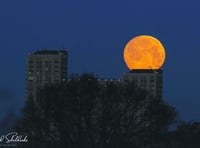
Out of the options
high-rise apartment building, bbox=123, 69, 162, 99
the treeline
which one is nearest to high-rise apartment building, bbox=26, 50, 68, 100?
high-rise apartment building, bbox=123, 69, 162, 99

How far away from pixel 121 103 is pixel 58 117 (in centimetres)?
558

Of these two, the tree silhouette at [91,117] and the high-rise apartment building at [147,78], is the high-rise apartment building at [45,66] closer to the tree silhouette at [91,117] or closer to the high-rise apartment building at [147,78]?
the high-rise apartment building at [147,78]

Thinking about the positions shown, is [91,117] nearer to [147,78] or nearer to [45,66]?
[147,78]

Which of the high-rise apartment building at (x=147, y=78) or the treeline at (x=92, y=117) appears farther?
the high-rise apartment building at (x=147, y=78)

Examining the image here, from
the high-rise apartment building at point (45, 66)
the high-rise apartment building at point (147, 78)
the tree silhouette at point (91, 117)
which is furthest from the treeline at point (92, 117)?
the high-rise apartment building at point (45, 66)

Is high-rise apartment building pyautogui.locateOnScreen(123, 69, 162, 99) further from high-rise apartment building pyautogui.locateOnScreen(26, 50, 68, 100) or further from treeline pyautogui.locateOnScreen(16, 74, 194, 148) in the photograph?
treeline pyautogui.locateOnScreen(16, 74, 194, 148)

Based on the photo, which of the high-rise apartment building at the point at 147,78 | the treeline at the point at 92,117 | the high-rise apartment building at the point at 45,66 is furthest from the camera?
the high-rise apartment building at the point at 45,66

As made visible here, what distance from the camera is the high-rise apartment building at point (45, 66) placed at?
113062mm

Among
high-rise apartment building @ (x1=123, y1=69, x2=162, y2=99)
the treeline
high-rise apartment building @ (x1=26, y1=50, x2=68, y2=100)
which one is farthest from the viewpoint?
high-rise apartment building @ (x1=26, y1=50, x2=68, y2=100)

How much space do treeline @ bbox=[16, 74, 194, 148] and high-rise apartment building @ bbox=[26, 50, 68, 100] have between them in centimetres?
4366

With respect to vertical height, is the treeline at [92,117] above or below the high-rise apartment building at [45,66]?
below

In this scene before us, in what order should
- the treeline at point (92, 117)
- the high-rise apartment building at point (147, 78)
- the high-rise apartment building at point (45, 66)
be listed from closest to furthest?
the treeline at point (92, 117), the high-rise apartment building at point (147, 78), the high-rise apartment building at point (45, 66)

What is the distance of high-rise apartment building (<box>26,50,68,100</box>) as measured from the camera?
113 meters

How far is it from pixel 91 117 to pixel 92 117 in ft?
1.06
